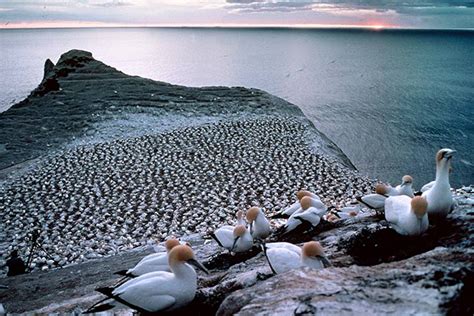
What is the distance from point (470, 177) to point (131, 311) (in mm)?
26095

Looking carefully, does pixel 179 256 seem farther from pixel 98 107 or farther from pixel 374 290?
pixel 98 107

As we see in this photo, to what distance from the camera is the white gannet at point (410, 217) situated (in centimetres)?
484

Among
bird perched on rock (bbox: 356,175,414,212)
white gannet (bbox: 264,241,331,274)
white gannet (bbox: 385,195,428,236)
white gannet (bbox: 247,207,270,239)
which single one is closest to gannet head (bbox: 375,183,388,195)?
bird perched on rock (bbox: 356,175,414,212)

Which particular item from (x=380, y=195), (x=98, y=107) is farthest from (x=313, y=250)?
(x=98, y=107)

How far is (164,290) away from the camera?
171 inches

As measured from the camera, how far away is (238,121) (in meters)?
24.6

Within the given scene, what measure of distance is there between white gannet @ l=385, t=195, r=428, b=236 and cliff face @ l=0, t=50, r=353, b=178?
15093 millimetres

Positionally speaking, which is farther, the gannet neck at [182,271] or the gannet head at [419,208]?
the gannet head at [419,208]

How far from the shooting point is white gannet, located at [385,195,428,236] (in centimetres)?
484

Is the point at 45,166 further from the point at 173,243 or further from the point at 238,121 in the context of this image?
the point at 173,243

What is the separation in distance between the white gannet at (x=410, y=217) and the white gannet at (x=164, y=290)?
7.50 feet

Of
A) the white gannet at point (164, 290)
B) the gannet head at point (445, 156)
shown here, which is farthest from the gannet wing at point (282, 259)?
the gannet head at point (445, 156)

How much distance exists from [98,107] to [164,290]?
25.5 meters

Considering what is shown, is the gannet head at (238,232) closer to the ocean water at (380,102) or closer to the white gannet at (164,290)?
the white gannet at (164,290)
